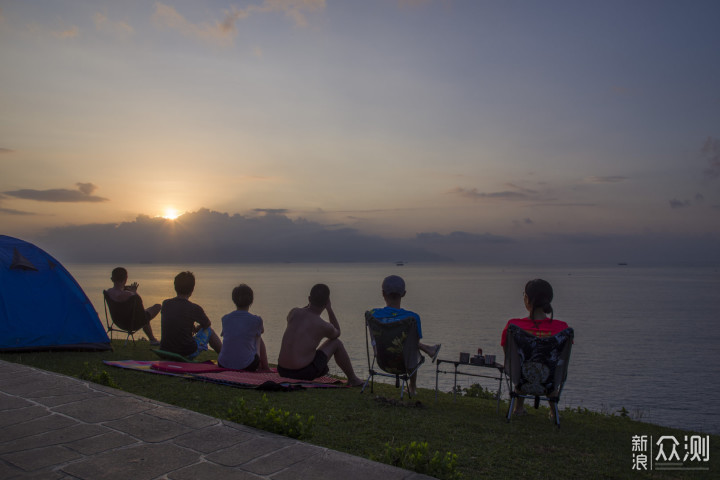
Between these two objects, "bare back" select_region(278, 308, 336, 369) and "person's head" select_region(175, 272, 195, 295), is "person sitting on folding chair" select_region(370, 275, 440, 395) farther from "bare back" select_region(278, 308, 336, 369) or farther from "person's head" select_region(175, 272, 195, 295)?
"person's head" select_region(175, 272, 195, 295)

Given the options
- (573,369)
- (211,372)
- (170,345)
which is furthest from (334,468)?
(573,369)

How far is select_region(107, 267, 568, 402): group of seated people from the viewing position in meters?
6.88

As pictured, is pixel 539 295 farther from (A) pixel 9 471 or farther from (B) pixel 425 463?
(A) pixel 9 471

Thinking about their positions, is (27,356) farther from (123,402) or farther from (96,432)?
(96,432)

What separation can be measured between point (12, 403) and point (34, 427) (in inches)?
41.5

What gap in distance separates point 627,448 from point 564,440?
684mm

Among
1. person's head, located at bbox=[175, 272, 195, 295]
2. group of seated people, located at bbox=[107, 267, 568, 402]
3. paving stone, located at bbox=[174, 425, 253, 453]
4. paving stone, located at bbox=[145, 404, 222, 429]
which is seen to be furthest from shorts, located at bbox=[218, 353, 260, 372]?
paving stone, located at bbox=[174, 425, 253, 453]

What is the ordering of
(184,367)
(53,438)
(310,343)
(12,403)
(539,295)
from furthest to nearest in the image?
1. (184,367)
2. (310,343)
3. (539,295)
4. (12,403)
5. (53,438)

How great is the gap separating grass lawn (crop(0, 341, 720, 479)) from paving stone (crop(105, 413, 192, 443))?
107 cm

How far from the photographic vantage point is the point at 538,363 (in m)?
6.51

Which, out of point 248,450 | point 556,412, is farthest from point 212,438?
point 556,412

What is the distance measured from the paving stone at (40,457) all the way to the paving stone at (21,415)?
91 cm

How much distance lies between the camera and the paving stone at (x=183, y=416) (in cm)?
460

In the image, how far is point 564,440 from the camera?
19.1ft
